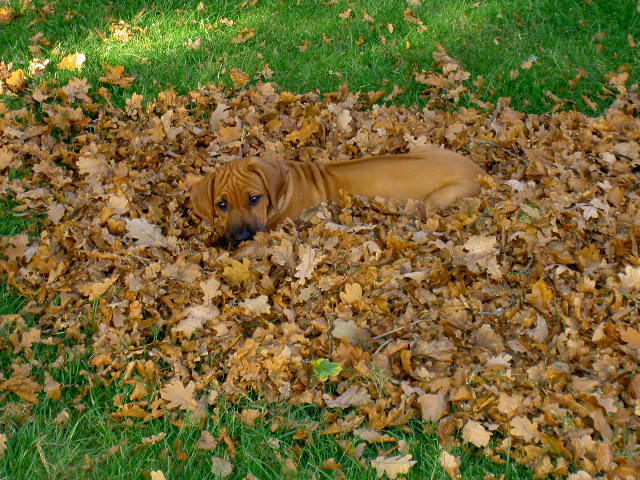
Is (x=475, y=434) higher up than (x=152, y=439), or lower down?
lower down

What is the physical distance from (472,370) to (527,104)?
13.3 feet

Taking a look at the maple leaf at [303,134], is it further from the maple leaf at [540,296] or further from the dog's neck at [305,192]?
the maple leaf at [540,296]

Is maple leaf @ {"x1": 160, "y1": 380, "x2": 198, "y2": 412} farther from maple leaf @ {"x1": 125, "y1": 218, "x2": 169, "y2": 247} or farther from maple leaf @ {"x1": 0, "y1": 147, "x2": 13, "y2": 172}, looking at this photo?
maple leaf @ {"x1": 0, "y1": 147, "x2": 13, "y2": 172}

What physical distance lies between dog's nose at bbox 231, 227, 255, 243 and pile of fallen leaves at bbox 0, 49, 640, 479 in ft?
0.47

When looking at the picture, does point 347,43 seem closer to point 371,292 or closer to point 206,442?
point 371,292

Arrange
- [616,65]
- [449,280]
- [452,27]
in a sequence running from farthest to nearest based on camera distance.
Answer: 1. [452,27]
2. [616,65]
3. [449,280]

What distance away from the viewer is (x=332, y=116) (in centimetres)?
689

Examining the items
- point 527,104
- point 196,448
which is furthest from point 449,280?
point 527,104

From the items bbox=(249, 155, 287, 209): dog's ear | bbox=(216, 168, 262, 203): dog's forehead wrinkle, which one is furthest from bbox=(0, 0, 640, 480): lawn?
bbox=(216, 168, 262, 203): dog's forehead wrinkle

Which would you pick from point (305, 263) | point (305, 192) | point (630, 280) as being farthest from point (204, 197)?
point (630, 280)

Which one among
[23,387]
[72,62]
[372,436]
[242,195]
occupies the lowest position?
[372,436]

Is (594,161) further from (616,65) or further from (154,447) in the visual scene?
(154,447)

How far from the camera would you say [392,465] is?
3434 millimetres

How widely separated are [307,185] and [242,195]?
566mm
